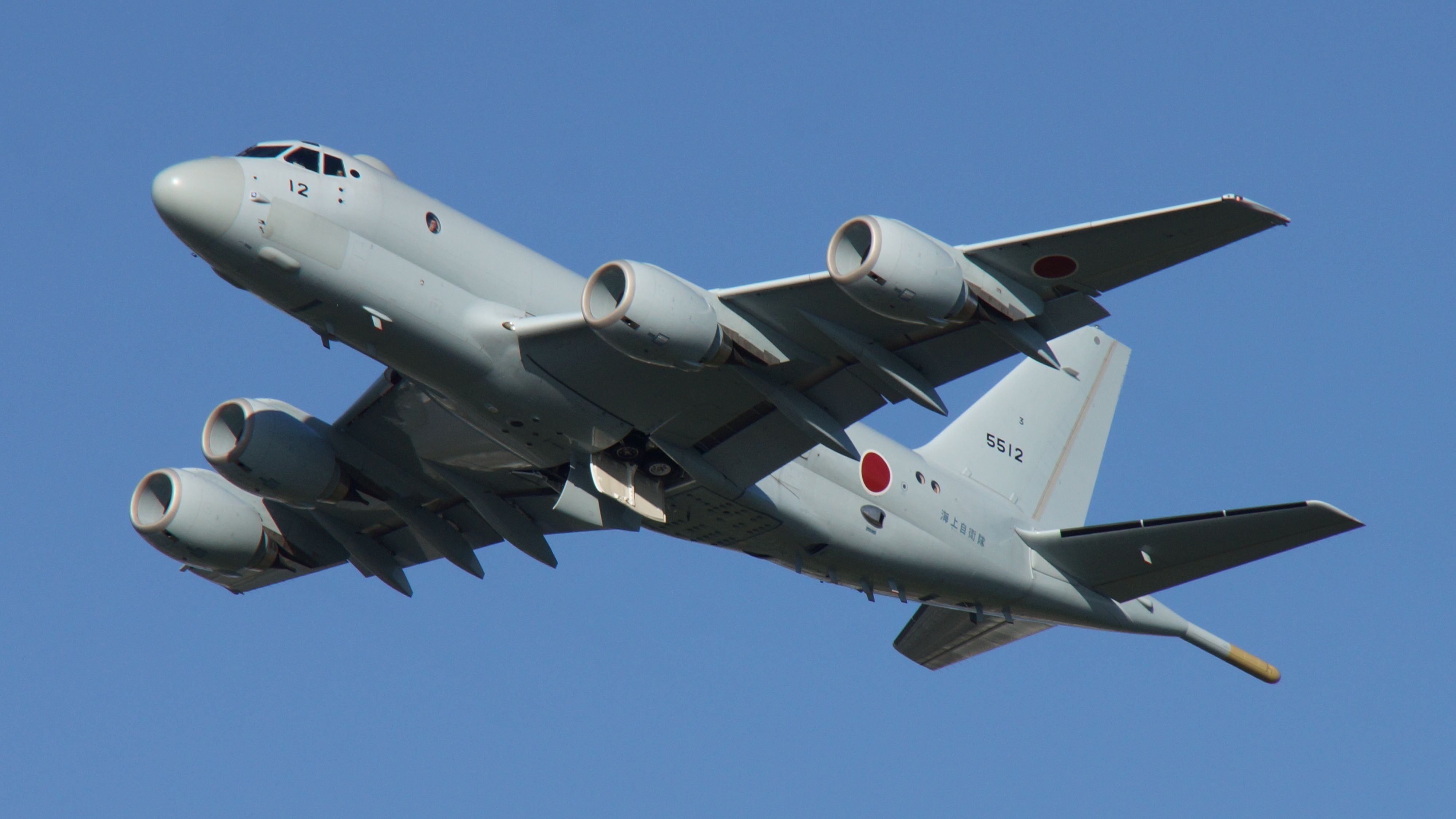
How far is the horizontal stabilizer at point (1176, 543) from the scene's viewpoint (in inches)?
938

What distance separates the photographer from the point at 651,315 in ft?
66.6

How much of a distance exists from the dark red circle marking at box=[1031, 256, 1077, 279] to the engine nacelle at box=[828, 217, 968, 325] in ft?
3.44

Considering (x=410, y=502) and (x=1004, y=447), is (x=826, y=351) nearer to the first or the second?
(x=410, y=502)

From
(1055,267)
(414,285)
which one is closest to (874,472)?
(1055,267)

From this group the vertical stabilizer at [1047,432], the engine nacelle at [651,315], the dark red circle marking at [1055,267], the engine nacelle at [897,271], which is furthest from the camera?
the vertical stabilizer at [1047,432]

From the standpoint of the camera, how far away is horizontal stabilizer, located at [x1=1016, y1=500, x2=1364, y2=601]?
78.2 feet

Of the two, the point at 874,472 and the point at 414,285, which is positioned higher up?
the point at 874,472

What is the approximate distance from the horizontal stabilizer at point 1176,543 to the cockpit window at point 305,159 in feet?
46.4

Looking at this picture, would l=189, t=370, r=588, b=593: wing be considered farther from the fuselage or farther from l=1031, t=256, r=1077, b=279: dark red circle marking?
l=1031, t=256, r=1077, b=279: dark red circle marking

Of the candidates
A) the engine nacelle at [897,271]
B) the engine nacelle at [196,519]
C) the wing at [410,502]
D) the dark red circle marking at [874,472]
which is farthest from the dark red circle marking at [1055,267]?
the engine nacelle at [196,519]

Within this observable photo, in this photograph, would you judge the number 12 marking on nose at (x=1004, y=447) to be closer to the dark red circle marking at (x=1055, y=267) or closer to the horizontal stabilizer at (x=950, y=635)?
the horizontal stabilizer at (x=950, y=635)

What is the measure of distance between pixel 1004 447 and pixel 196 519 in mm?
15158

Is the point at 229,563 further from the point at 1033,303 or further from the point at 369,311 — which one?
the point at 1033,303

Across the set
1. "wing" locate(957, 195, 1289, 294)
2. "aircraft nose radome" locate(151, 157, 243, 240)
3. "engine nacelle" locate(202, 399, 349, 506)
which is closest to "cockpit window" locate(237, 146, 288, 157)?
"aircraft nose radome" locate(151, 157, 243, 240)
